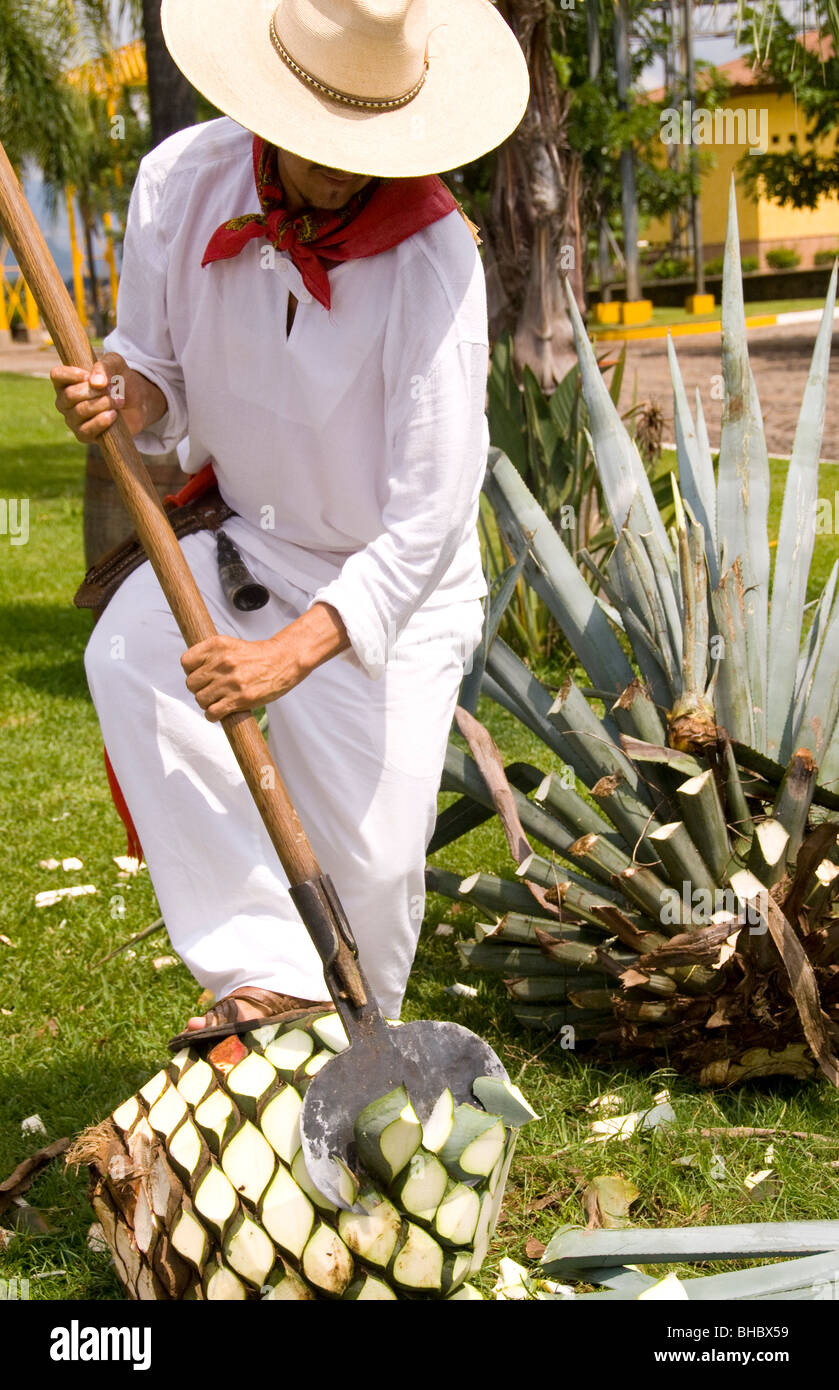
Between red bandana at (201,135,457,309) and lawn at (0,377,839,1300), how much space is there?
174 cm

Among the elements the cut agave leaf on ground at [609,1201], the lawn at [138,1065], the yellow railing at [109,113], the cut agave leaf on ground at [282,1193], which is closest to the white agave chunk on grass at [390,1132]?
the cut agave leaf on ground at [282,1193]

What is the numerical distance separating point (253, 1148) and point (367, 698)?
868 millimetres

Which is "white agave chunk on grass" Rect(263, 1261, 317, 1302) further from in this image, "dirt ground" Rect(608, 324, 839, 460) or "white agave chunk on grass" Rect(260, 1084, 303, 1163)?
"dirt ground" Rect(608, 324, 839, 460)

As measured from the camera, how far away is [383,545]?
248 cm

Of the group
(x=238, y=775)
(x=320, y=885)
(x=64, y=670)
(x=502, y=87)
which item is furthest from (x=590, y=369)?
(x=64, y=670)

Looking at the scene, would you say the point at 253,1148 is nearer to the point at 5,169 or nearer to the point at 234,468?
the point at 234,468

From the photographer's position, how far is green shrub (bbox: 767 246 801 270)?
44750 millimetres

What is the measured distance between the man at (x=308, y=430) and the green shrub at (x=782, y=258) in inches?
1775

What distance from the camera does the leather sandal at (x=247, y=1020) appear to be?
96.7 inches

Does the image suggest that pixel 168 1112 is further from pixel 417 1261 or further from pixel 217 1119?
pixel 417 1261

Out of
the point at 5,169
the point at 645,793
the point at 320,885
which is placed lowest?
the point at 645,793

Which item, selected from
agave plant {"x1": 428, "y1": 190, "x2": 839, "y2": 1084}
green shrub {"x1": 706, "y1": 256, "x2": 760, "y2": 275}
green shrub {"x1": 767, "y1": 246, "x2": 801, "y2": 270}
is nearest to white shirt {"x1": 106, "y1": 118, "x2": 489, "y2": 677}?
agave plant {"x1": 428, "y1": 190, "x2": 839, "y2": 1084}

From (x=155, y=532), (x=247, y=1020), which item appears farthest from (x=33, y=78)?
(x=247, y=1020)

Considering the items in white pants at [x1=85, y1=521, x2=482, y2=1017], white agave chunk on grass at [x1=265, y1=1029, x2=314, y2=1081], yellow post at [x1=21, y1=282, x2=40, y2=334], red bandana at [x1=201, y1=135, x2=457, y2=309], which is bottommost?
yellow post at [x1=21, y1=282, x2=40, y2=334]
